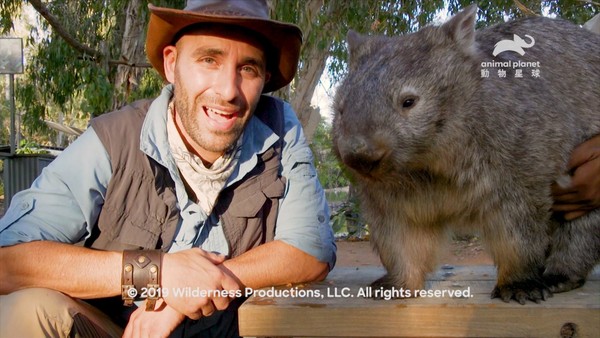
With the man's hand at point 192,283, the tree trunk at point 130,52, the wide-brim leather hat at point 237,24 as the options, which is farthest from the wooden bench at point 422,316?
the tree trunk at point 130,52

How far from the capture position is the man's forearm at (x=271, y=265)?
6.75 feet

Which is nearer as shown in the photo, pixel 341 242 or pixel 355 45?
pixel 355 45

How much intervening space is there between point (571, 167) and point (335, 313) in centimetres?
86

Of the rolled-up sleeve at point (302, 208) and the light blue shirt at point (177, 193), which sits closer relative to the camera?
the light blue shirt at point (177, 193)

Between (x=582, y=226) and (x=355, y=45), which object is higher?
(x=355, y=45)

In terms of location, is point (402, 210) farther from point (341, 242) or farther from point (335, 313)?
point (341, 242)

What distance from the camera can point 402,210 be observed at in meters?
2.05

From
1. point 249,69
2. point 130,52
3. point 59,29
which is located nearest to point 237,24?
point 249,69

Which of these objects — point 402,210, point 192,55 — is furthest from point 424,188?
point 192,55

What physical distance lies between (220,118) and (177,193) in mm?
262

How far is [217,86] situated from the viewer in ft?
7.07

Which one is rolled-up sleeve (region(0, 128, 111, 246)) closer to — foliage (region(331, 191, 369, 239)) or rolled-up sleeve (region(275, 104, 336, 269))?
rolled-up sleeve (region(275, 104, 336, 269))

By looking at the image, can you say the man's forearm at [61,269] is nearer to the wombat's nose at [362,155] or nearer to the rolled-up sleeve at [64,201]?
the rolled-up sleeve at [64,201]

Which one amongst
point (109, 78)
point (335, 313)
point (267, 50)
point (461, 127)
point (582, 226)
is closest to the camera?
point (335, 313)
